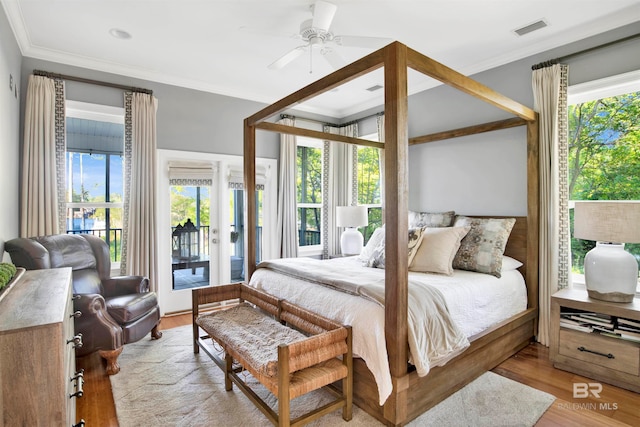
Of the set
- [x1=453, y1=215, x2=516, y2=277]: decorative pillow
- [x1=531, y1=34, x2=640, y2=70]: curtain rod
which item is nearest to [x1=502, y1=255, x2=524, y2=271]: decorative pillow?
[x1=453, y1=215, x2=516, y2=277]: decorative pillow

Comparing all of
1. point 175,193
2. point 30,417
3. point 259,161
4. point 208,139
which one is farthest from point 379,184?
point 30,417

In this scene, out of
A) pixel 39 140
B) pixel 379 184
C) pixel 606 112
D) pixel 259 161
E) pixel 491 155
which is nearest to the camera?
pixel 606 112

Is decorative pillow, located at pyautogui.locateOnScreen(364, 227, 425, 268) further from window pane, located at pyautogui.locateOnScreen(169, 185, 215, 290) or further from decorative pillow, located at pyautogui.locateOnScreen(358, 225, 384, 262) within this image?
window pane, located at pyautogui.locateOnScreen(169, 185, 215, 290)

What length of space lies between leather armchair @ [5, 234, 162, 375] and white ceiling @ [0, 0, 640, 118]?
1.86 m

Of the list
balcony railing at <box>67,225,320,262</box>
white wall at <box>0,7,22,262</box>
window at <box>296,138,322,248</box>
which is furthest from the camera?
window at <box>296,138,322,248</box>

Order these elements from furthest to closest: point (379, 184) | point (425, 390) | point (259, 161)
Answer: point (379, 184)
point (259, 161)
point (425, 390)

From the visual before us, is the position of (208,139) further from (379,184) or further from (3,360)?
(3,360)

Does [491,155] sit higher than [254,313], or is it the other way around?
[491,155]

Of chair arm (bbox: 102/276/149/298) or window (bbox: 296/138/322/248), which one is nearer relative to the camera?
chair arm (bbox: 102/276/149/298)

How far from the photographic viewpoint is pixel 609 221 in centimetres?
244

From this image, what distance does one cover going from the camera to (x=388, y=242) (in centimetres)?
192

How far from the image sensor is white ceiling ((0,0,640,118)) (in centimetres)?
265

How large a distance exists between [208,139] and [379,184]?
8.28 feet

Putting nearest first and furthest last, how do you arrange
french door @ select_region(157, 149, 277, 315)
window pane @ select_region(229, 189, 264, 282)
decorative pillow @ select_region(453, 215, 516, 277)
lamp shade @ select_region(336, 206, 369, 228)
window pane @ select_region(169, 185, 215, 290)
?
decorative pillow @ select_region(453, 215, 516, 277) < french door @ select_region(157, 149, 277, 315) < window pane @ select_region(169, 185, 215, 290) < lamp shade @ select_region(336, 206, 369, 228) < window pane @ select_region(229, 189, 264, 282)
